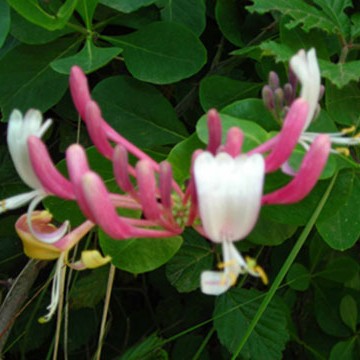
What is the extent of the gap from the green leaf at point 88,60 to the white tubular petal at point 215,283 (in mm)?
380

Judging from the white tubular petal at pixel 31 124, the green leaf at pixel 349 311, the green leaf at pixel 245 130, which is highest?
the white tubular petal at pixel 31 124

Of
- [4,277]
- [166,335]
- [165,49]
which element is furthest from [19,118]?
[166,335]

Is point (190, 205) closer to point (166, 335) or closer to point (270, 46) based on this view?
→ point (270, 46)

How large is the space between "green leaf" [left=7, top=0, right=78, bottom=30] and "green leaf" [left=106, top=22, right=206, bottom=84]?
14 cm

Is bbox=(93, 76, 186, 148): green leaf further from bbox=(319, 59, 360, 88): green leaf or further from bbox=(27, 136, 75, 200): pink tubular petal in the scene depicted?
bbox=(27, 136, 75, 200): pink tubular petal

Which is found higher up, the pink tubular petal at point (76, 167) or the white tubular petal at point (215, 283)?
the pink tubular petal at point (76, 167)

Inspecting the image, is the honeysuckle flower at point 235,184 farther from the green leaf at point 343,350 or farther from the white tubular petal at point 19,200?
the green leaf at point 343,350

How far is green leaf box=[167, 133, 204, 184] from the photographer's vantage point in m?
0.80

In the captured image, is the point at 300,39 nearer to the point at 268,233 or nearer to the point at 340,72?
the point at 340,72

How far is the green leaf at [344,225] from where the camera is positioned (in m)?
0.92

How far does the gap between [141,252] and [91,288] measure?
1.63ft

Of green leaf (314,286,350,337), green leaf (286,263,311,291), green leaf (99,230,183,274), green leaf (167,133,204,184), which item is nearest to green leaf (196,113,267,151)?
green leaf (167,133,204,184)

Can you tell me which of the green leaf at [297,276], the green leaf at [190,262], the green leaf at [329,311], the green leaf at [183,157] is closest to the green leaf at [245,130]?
the green leaf at [183,157]

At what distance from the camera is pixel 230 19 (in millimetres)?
1113
